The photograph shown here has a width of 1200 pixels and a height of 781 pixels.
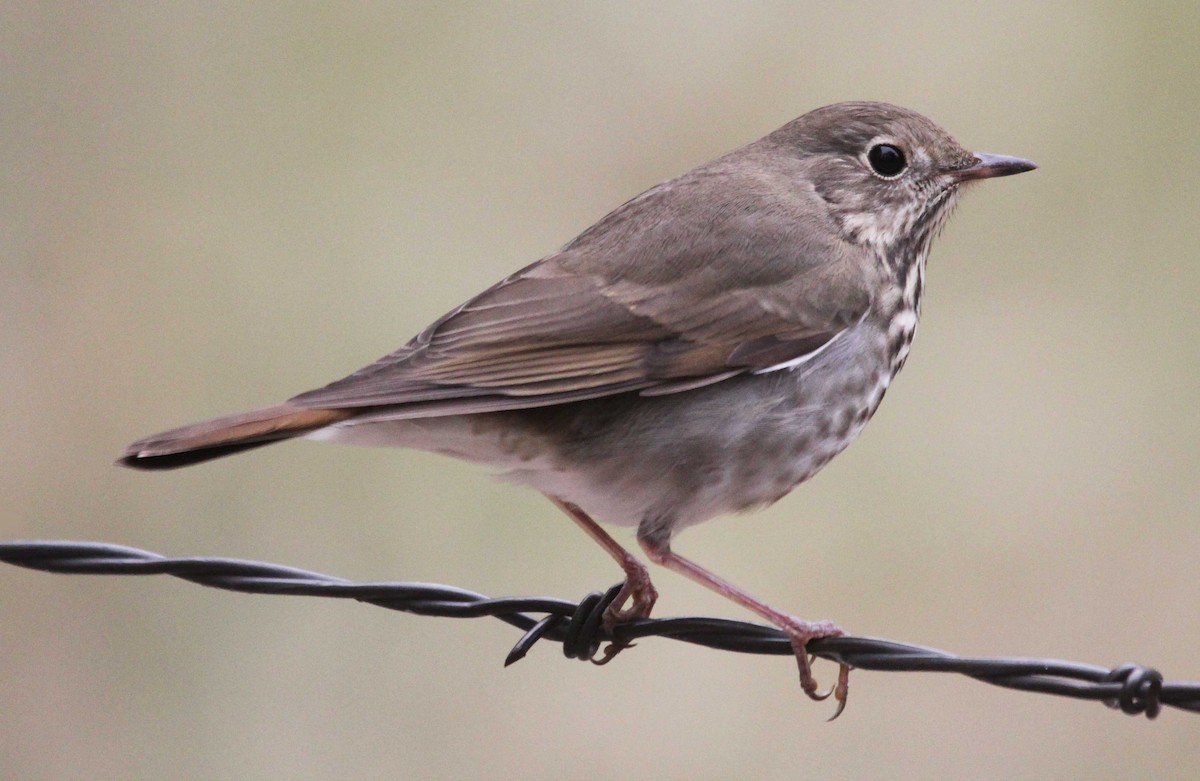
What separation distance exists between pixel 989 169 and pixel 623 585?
1.93 meters

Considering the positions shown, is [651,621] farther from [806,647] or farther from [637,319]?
[637,319]

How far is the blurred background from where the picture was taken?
5.81 m

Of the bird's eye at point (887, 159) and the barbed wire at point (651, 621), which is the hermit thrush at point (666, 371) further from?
the barbed wire at point (651, 621)

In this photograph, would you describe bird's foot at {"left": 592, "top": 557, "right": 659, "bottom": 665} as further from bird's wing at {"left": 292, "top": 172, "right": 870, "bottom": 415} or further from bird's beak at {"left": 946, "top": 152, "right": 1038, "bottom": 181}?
bird's beak at {"left": 946, "top": 152, "right": 1038, "bottom": 181}

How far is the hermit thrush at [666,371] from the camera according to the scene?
13.0 feet

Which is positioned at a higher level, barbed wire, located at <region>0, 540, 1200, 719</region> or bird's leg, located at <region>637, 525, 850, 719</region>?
barbed wire, located at <region>0, 540, 1200, 719</region>

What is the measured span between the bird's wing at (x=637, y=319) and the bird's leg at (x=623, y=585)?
50 cm

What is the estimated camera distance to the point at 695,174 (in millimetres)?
4812

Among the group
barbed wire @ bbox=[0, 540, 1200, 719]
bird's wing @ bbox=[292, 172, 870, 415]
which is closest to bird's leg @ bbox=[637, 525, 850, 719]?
barbed wire @ bbox=[0, 540, 1200, 719]

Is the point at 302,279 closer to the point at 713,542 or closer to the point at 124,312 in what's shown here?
the point at 124,312

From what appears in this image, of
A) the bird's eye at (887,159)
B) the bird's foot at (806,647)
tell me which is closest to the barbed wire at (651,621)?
the bird's foot at (806,647)

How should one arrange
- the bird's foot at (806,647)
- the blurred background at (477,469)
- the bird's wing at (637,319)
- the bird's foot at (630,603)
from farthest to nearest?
the blurred background at (477,469) < the bird's wing at (637,319) < the bird's foot at (630,603) < the bird's foot at (806,647)

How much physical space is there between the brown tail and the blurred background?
241cm

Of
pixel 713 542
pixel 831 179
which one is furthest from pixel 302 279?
pixel 831 179
